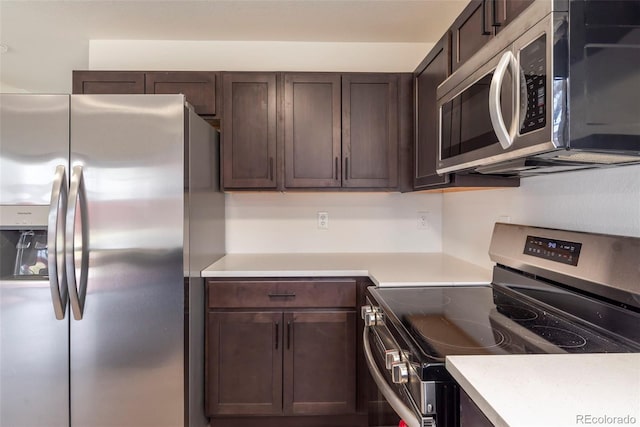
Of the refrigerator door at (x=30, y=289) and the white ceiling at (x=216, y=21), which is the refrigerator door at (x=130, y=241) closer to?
the refrigerator door at (x=30, y=289)

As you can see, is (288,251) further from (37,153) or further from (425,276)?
(37,153)

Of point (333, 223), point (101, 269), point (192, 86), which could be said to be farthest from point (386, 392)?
point (192, 86)

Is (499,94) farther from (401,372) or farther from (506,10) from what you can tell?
(401,372)

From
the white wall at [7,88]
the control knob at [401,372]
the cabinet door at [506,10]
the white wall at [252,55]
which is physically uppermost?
the white wall at [7,88]

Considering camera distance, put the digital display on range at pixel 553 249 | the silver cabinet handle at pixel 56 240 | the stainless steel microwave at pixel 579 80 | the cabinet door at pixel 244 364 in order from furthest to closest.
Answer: the cabinet door at pixel 244 364 < the silver cabinet handle at pixel 56 240 < the digital display on range at pixel 553 249 < the stainless steel microwave at pixel 579 80

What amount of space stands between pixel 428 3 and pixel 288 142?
1.12 m

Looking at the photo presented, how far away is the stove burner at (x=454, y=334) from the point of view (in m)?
0.82

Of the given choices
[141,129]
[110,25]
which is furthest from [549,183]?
[110,25]

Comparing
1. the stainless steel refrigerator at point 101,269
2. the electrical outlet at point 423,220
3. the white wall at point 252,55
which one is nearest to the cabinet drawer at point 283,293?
the stainless steel refrigerator at point 101,269

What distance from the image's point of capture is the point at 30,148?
1462 millimetres

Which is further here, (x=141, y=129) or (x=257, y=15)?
(x=257, y=15)

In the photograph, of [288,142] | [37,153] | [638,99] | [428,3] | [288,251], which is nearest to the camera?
[638,99]

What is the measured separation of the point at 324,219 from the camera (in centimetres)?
230

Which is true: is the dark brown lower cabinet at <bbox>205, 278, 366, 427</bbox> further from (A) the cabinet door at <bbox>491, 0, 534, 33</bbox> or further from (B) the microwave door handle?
(A) the cabinet door at <bbox>491, 0, 534, 33</bbox>
